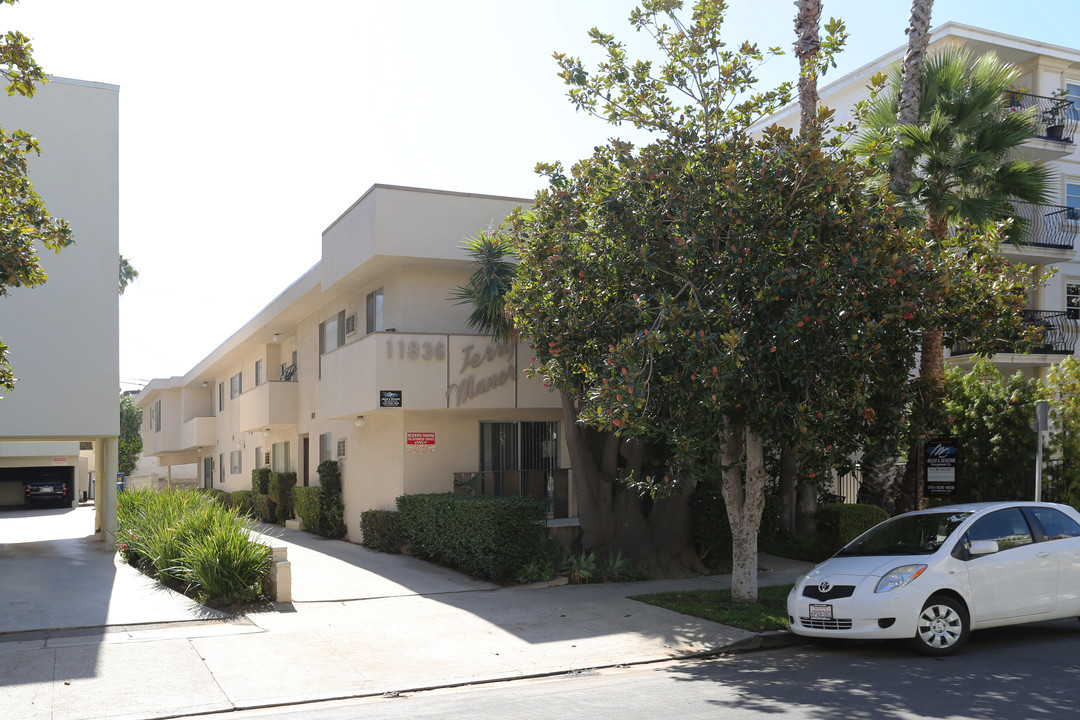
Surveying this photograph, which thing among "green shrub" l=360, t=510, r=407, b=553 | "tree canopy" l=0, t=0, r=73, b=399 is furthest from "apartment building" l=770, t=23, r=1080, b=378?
"tree canopy" l=0, t=0, r=73, b=399

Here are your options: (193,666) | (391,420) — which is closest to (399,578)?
(391,420)

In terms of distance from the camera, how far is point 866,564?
30.8ft

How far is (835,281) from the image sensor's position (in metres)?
10.1

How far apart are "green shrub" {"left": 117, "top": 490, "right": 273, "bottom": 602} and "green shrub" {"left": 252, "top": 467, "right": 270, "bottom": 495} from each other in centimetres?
1023

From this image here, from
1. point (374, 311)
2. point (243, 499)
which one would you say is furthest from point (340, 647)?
point (243, 499)

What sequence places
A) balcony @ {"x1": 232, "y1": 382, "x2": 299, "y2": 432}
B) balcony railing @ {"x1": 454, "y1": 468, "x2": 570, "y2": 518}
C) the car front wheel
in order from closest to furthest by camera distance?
the car front wheel
balcony railing @ {"x1": 454, "y1": 468, "x2": 570, "y2": 518}
balcony @ {"x1": 232, "y1": 382, "x2": 299, "y2": 432}

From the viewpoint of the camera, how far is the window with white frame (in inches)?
870

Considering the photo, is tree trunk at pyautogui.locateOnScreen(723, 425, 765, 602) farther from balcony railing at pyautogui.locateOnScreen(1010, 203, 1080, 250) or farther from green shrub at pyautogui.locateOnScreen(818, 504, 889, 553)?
balcony railing at pyautogui.locateOnScreen(1010, 203, 1080, 250)

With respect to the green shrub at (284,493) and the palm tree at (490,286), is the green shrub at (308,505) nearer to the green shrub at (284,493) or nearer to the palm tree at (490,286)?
the green shrub at (284,493)

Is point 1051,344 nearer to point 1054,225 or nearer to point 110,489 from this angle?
point 1054,225

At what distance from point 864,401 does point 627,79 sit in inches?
194

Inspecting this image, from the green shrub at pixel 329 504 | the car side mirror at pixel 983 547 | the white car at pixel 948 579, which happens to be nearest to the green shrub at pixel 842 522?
the white car at pixel 948 579

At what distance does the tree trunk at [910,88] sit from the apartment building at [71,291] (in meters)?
13.4

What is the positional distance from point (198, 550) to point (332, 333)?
10.8 metres
